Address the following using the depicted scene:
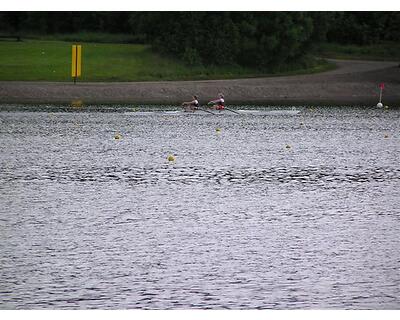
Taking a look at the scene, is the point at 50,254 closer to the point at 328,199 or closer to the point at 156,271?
the point at 156,271

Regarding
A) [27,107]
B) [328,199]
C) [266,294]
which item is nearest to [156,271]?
[266,294]

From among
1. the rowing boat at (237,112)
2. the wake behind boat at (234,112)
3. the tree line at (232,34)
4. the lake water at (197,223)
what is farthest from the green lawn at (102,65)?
the lake water at (197,223)

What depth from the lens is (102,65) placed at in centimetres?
6450

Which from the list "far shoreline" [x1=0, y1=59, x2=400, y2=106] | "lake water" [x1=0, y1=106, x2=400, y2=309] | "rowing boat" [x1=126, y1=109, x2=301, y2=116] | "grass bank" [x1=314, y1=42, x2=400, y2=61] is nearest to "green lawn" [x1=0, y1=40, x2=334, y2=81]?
"far shoreline" [x1=0, y1=59, x2=400, y2=106]

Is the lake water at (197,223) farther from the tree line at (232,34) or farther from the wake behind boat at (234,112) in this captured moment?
the tree line at (232,34)

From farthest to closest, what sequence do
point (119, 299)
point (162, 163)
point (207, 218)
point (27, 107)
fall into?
point (27, 107), point (162, 163), point (207, 218), point (119, 299)

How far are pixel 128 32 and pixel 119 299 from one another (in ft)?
226

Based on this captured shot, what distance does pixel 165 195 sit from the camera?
21.4 metres

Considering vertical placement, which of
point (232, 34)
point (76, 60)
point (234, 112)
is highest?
point (232, 34)

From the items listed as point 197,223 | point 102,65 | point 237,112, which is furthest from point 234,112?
point 197,223

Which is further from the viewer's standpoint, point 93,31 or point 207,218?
point 93,31

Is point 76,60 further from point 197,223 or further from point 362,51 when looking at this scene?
point 197,223

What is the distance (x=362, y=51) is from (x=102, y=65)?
2805cm

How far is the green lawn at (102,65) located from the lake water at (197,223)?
2649 centimetres
